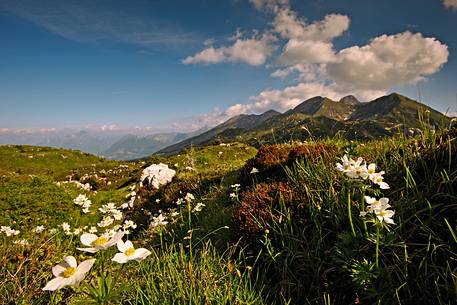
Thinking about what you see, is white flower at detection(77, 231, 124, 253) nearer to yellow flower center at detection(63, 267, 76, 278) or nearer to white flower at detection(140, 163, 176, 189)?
yellow flower center at detection(63, 267, 76, 278)

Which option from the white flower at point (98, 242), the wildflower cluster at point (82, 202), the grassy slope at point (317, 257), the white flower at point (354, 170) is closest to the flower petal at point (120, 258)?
the white flower at point (98, 242)

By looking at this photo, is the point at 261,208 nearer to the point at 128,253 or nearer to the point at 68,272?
the point at 128,253

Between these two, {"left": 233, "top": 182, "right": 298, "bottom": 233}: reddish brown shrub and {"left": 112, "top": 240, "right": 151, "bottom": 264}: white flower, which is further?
{"left": 233, "top": 182, "right": 298, "bottom": 233}: reddish brown shrub

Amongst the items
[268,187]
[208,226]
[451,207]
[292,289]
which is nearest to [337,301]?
[292,289]

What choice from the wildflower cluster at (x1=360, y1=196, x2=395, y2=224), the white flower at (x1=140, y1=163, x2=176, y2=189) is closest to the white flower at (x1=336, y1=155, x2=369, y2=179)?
the wildflower cluster at (x1=360, y1=196, x2=395, y2=224)

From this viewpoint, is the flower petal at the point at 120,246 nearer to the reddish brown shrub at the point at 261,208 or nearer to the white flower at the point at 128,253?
the white flower at the point at 128,253

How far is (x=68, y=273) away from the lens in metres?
1.74

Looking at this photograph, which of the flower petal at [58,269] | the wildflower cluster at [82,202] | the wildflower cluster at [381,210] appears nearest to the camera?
the flower petal at [58,269]

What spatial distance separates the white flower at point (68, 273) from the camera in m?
1.62

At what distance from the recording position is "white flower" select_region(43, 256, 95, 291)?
162 cm

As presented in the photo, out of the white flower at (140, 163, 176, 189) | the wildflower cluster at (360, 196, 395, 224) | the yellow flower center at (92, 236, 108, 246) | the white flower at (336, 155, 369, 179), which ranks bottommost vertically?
the white flower at (140, 163, 176, 189)

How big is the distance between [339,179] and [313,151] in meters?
1.84

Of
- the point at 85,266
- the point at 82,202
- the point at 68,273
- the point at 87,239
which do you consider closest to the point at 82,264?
the point at 85,266

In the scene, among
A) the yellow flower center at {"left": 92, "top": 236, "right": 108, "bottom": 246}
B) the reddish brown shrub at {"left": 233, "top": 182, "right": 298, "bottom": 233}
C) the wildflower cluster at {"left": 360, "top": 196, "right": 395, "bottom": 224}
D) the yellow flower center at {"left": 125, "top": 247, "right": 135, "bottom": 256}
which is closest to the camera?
the yellow flower center at {"left": 92, "top": 236, "right": 108, "bottom": 246}
